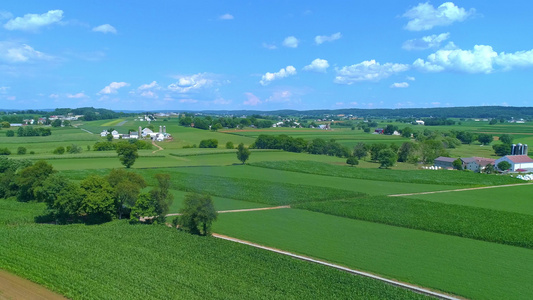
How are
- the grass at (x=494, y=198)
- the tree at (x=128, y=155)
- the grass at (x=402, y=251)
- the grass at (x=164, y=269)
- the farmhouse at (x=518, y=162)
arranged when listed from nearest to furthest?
1. the grass at (x=164, y=269)
2. the grass at (x=402, y=251)
3. the grass at (x=494, y=198)
4. the tree at (x=128, y=155)
5. the farmhouse at (x=518, y=162)

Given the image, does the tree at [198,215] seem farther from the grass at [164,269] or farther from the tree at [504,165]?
the tree at [504,165]

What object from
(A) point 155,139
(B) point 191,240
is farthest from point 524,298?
(A) point 155,139

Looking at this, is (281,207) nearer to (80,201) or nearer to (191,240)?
(191,240)

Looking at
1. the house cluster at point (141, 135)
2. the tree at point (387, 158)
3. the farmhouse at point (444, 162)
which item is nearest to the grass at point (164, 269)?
the tree at point (387, 158)

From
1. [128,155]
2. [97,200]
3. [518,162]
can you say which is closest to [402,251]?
[97,200]

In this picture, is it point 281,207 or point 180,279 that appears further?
point 281,207

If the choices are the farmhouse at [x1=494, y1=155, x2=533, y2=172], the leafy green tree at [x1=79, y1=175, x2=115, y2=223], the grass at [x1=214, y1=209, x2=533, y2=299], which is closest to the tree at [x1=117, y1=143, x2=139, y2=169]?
the leafy green tree at [x1=79, y1=175, x2=115, y2=223]

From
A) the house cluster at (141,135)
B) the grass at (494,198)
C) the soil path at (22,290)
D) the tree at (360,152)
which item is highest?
the house cluster at (141,135)

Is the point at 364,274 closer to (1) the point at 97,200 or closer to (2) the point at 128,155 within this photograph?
(1) the point at 97,200
